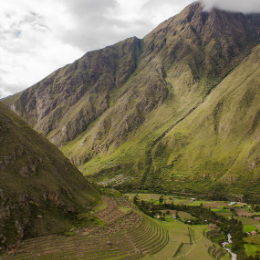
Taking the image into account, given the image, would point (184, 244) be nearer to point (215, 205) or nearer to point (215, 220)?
point (215, 220)

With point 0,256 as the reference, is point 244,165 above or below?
below

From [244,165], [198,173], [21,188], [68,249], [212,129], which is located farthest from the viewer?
[212,129]

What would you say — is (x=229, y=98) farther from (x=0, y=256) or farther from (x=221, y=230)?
(x=0, y=256)

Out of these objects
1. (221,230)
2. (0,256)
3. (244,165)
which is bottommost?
(221,230)

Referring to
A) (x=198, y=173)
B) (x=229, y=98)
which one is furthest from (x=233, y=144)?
(x=229, y=98)

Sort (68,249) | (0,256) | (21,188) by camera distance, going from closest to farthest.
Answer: (0,256)
(68,249)
(21,188)

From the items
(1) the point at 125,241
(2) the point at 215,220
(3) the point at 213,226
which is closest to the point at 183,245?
(1) the point at 125,241

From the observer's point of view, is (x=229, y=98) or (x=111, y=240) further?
(x=229, y=98)
